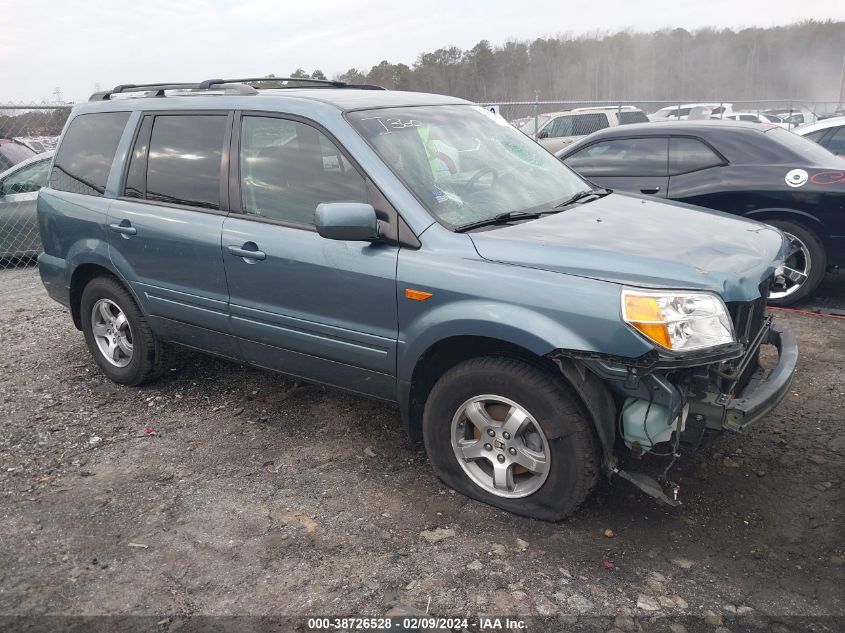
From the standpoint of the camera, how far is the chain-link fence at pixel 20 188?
28.8 ft

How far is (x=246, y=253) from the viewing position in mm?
3727

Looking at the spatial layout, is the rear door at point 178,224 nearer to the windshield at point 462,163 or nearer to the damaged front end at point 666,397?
the windshield at point 462,163

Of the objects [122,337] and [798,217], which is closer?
[122,337]

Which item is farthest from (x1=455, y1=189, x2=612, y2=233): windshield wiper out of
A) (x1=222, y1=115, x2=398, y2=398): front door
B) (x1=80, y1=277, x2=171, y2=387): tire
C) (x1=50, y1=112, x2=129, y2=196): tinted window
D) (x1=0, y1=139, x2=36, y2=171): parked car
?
(x1=0, y1=139, x2=36, y2=171): parked car

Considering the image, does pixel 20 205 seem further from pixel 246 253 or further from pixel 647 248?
pixel 647 248

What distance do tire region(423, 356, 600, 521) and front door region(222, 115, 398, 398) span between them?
36 cm

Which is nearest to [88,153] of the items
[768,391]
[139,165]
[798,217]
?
[139,165]

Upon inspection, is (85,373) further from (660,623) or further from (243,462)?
(660,623)

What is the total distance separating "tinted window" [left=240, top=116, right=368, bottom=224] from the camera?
348 cm

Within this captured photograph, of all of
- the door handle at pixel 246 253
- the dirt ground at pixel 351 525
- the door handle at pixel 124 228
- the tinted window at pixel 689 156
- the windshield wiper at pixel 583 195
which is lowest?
the dirt ground at pixel 351 525

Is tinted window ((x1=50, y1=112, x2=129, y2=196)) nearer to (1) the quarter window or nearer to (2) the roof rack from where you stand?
(2) the roof rack

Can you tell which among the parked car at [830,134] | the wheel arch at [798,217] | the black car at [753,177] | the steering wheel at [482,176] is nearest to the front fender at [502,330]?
the steering wheel at [482,176]

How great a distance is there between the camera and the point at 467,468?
3314 millimetres

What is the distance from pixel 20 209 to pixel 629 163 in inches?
293
